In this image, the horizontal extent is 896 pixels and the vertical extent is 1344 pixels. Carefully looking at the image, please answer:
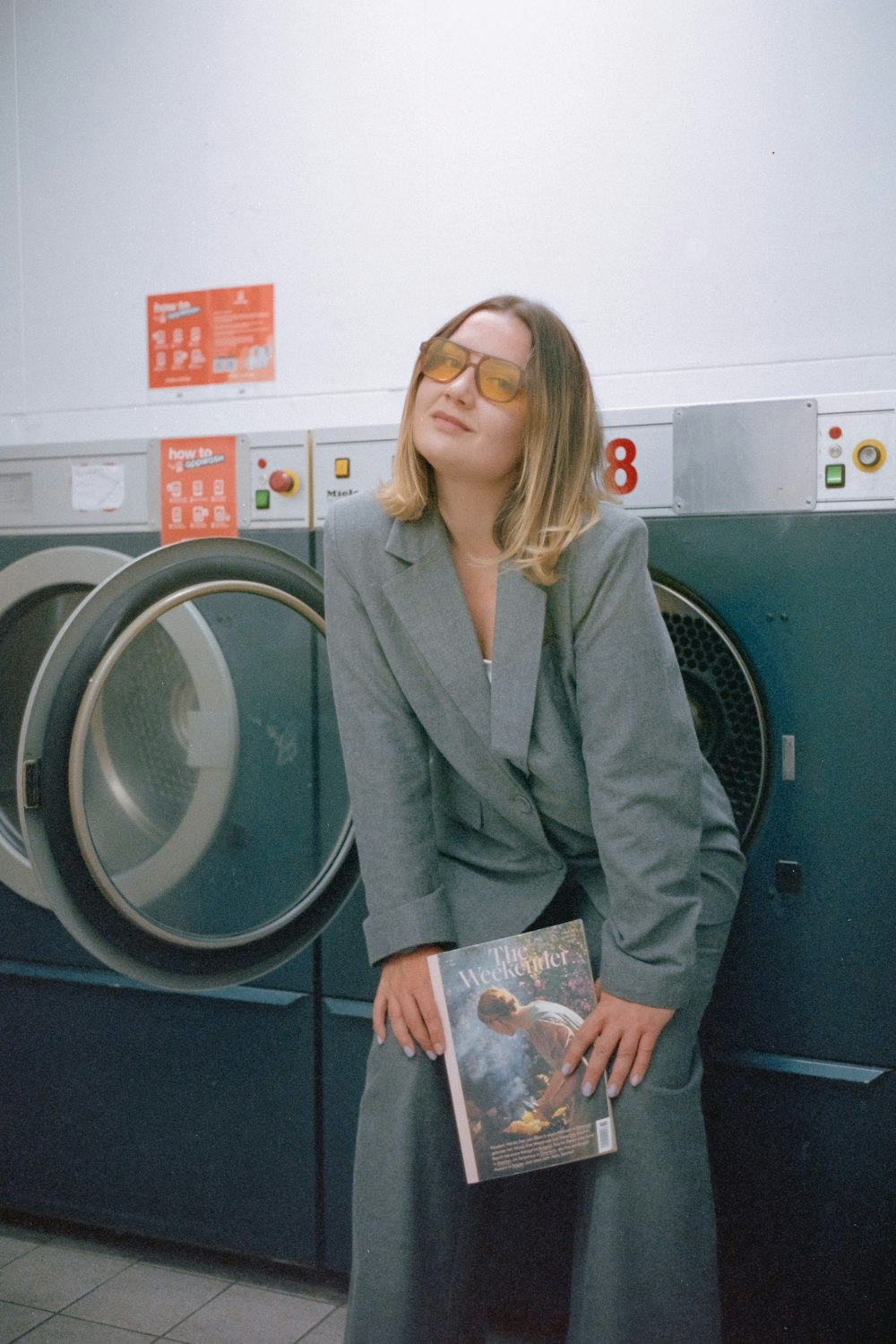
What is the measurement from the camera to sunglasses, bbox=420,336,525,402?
4.11ft

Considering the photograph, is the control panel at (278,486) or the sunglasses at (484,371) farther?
the control panel at (278,486)

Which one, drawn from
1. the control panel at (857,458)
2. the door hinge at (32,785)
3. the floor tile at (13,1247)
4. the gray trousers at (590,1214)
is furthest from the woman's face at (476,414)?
the floor tile at (13,1247)

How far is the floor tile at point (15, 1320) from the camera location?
5.60 ft

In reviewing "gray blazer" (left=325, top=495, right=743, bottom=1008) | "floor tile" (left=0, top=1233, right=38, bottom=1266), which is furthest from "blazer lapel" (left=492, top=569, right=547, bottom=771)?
"floor tile" (left=0, top=1233, right=38, bottom=1266)

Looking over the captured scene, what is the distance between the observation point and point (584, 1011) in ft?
4.11

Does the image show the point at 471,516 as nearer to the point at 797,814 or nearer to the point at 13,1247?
the point at 797,814

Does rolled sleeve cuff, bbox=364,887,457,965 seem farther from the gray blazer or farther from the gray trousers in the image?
the gray trousers

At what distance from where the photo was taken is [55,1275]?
1.88m

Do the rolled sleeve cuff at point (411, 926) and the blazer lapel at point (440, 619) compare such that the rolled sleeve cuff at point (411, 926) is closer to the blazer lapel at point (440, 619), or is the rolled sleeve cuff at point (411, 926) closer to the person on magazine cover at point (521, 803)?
the person on magazine cover at point (521, 803)

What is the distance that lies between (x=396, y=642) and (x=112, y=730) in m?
0.55

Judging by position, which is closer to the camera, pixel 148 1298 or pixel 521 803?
pixel 521 803

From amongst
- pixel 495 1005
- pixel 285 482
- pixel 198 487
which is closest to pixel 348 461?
pixel 285 482

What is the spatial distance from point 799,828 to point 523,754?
0.48 metres

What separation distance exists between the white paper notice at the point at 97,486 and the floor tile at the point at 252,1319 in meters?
1.28
